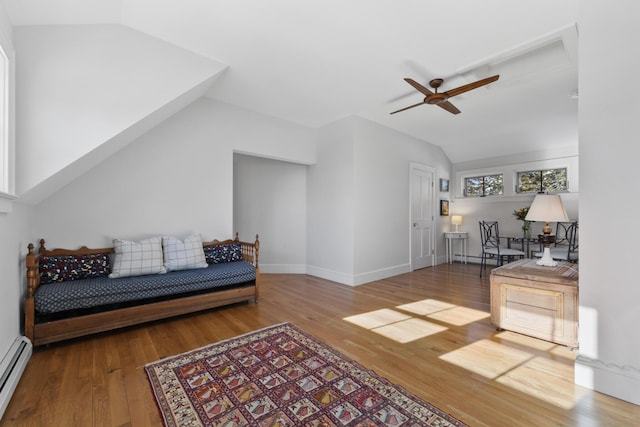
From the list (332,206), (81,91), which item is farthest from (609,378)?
(81,91)

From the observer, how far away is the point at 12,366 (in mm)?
1800

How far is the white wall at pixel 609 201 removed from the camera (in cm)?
166

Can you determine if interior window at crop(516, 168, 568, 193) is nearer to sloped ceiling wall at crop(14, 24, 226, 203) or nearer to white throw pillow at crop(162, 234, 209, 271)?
white throw pillow at crop(162, 234, 209, 271)

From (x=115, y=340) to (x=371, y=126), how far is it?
174 inches

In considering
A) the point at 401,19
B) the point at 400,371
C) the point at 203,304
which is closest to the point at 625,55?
the point at 401,19

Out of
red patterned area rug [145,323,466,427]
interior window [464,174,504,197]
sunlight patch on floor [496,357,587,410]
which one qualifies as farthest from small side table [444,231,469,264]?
red patterned area rug [145,323,466,427]

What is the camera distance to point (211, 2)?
2107 mm

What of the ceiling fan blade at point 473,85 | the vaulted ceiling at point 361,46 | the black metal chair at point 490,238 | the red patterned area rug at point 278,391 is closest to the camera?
the red patterned area rug at point 278,391

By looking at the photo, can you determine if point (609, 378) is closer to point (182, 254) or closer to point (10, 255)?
point (182, 254)

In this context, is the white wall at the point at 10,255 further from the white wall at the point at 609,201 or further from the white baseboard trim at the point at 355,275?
the white wall at the point at 609,201

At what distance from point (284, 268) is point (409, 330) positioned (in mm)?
3113

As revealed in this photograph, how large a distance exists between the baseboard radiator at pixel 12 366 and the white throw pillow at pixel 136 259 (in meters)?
0.80


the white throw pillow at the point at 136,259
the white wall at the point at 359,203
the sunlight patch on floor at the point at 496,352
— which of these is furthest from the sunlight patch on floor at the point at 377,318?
the white throw pillow at the point at 136,259

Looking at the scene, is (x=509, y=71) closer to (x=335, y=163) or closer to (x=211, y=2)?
(x=335, y=163)
